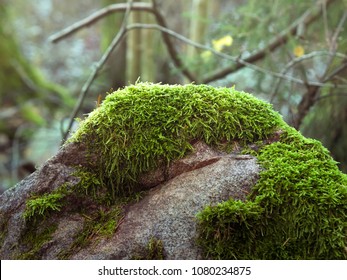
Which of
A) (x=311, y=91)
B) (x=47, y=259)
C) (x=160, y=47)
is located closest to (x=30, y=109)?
(x=160, y=47)

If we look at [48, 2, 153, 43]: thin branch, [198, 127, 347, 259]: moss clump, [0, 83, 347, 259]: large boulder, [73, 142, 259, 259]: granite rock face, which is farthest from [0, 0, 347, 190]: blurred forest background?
[198, 127, 347, 259]: moss clump

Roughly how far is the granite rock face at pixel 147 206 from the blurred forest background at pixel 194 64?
0.47 m

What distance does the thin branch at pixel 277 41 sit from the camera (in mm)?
4496

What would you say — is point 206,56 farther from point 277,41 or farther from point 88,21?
point 88,21

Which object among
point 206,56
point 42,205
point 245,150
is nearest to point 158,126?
point 245,150

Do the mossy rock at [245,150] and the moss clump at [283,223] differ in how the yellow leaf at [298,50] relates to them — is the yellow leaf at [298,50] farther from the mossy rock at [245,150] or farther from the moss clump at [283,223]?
the moss clump at [283,223]

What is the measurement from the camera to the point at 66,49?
13219mm

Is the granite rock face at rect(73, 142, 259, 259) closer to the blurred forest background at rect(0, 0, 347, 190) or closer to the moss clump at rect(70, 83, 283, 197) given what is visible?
the moss clump at rect(70, 83, 283, 197)

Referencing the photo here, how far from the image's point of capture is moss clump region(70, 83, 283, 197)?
1840 millimetres

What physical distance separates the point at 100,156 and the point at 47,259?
555 mm

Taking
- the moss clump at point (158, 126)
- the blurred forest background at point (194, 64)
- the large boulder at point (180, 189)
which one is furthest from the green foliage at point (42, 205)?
the blurred forest background at point (194, 64)

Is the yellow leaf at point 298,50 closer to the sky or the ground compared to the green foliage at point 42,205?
closer to the sky

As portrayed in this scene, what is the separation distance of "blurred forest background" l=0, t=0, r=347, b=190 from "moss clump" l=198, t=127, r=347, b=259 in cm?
110
